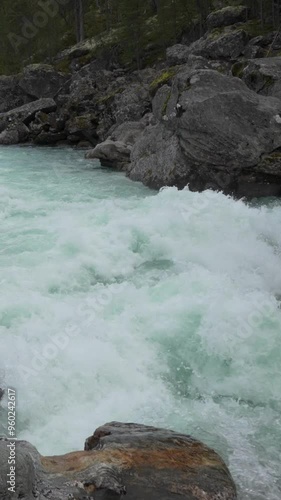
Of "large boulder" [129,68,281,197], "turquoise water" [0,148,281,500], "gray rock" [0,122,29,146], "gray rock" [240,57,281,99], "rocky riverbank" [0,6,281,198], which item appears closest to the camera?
"turquoise water" [0,148,281,500]

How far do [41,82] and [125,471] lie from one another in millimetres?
46503

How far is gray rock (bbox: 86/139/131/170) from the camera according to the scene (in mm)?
26812

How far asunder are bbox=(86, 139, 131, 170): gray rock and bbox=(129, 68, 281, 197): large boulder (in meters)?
5.69

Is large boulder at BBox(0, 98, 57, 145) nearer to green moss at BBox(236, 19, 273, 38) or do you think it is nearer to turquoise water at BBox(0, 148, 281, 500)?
green moss at BBox(236, 19, 273, 38)

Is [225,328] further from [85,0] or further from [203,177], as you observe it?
[85,0]

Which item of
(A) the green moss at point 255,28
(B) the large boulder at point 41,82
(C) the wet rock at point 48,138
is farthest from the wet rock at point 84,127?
(A) the green moss at point 255,28

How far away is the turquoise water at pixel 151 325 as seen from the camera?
7.58 meters

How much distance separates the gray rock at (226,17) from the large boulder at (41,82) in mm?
14611

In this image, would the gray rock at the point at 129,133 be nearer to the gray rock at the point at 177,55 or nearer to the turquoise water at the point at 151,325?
the turquoise water at the point at 151,325

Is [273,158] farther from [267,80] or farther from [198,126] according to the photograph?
[267,80]

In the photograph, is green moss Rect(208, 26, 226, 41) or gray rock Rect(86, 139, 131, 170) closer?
gray rock Rect(86, 139, 131, 170)

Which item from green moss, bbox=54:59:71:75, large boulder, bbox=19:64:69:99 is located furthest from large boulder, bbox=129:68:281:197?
green moss, bbox=54:59:71:75

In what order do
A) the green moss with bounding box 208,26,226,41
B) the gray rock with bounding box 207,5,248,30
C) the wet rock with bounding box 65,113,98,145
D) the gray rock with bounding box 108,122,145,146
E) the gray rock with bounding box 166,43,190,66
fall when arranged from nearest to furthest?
the gray rock with bounding box 108,122,145,146 → the wet rock with bounding box 65,113,98,145 → the green moss with bounding box 208,26,226,41 → the gray rock with bounding box 166,43,190,66 → the gray rock with bounding box 207,5,248,30

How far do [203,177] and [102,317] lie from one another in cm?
1159
